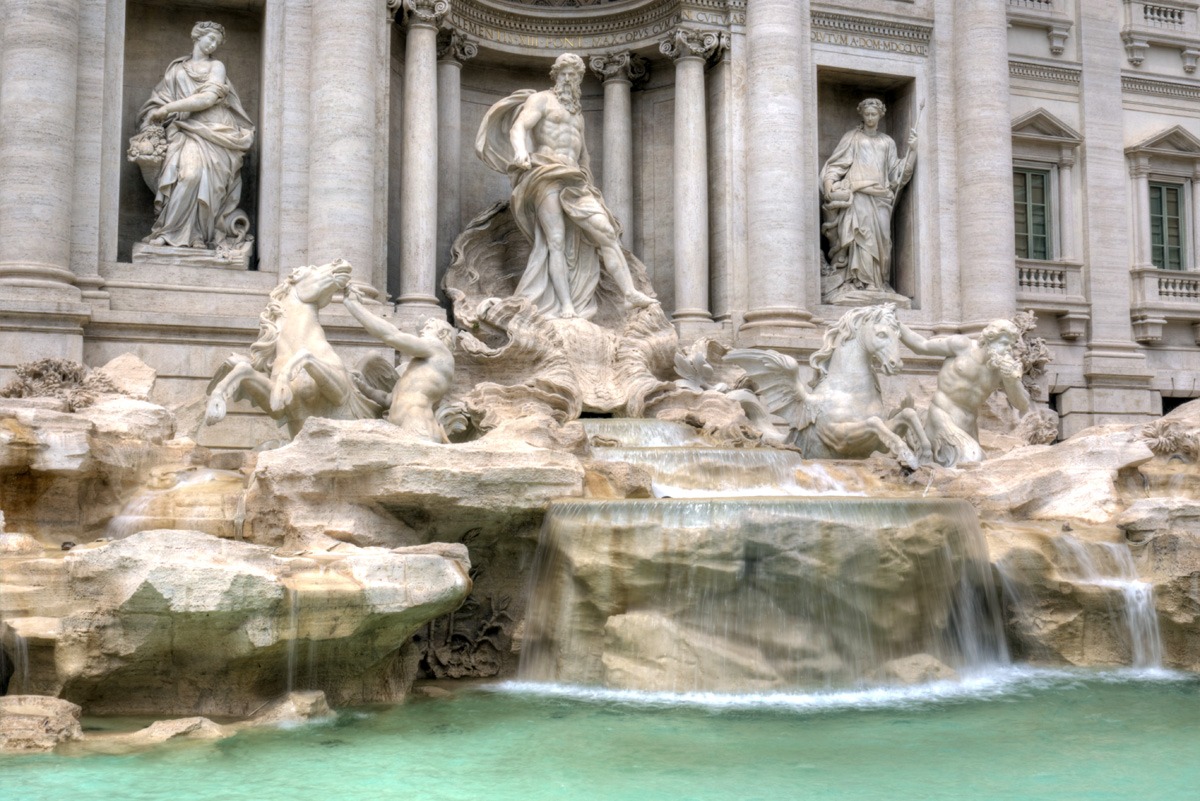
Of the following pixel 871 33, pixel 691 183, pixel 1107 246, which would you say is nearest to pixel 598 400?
pixel 691 183

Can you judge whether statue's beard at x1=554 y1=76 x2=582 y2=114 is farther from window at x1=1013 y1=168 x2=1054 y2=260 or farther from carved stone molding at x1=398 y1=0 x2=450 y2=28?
window at x1=1013 y1=168 x2=1054 y2=260

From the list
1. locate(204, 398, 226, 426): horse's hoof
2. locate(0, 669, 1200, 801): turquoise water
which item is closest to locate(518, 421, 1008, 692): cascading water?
locate(0, 669, 1200, 801): turquoise water

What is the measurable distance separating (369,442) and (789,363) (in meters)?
6.36

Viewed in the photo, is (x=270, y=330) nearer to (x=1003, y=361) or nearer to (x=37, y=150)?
(x=37, y=150)

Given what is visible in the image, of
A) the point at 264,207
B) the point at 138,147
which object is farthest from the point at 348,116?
the point at 138,147

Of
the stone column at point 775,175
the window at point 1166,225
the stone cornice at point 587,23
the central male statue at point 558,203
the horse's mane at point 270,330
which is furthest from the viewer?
the window at point 1166,225

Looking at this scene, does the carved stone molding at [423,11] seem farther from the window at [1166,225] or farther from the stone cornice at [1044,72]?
the window at [1166,225]

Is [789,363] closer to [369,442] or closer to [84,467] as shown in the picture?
[369,442]

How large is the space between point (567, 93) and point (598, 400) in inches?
163

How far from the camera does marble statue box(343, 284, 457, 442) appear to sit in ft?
36.8

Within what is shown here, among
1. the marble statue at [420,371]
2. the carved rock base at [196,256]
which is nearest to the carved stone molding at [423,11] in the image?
the carved rock base at [196,256]

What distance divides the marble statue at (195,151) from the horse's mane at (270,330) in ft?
10.5

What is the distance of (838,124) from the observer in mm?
18594

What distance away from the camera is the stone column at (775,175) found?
16156mm
